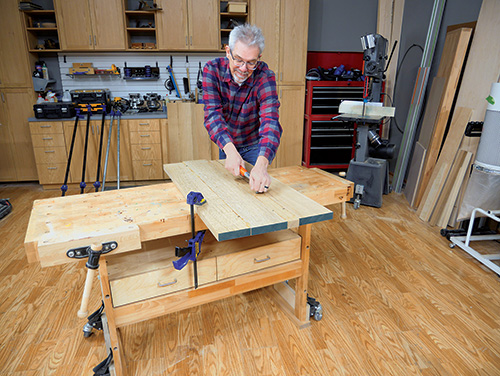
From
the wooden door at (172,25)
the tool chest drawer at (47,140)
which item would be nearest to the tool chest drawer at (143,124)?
the tool chest drawer at (47,140)

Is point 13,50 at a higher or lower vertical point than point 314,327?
higher

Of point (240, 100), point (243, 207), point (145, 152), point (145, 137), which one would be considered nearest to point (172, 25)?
point (145, 137)

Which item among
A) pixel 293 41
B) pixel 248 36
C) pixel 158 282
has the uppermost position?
pixel 293 41

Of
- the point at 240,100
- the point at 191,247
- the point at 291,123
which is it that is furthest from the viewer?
the point at 291,123

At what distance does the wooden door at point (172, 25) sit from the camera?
3.94 m

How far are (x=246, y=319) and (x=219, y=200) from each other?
83 cm

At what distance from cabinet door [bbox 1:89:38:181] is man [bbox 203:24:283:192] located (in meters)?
3.22

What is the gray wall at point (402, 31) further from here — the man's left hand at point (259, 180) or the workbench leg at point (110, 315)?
the workbench leg at point (110, 315)

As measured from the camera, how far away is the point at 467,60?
294 cm

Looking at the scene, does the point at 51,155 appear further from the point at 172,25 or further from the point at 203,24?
the point at 203,24

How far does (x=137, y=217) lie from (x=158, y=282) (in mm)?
286

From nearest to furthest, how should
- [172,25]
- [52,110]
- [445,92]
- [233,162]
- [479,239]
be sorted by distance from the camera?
[233,162] → [479,239] → [445,92] → [52,110] → [172,25]

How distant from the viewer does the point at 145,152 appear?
4.03m

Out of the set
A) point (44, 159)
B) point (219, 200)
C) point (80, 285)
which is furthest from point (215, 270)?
point (44, 159)
